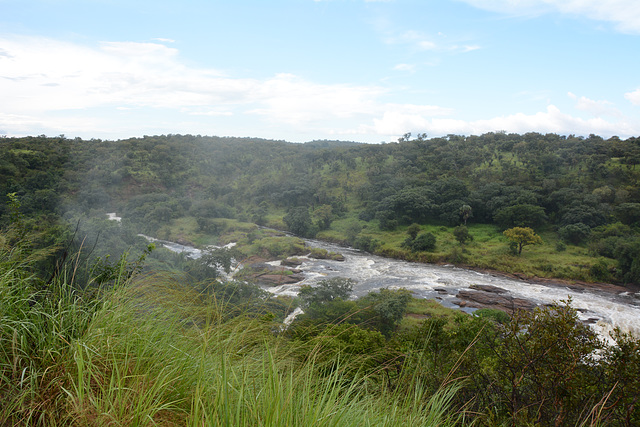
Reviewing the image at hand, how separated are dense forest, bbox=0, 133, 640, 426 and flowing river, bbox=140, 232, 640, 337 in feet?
5.75

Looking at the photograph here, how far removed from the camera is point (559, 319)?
3.89 metres

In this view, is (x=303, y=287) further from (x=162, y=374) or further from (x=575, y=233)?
(x=575, y=233)

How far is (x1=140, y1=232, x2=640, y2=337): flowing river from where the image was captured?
19.5 metres

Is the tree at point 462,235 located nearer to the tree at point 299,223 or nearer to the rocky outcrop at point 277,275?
the rocky outcrop at point 277,275

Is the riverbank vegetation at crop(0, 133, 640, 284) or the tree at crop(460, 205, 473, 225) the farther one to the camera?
the tree at crop(460, 205, 473, 225)

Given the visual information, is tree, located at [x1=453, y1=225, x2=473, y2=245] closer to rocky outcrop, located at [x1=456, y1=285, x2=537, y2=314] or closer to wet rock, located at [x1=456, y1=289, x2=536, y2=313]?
rocky outcrop, located at [x1=456, y1=285, x2=537, y2=314]

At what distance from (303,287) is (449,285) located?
10.6 m

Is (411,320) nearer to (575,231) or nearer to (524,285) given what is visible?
(524,285)

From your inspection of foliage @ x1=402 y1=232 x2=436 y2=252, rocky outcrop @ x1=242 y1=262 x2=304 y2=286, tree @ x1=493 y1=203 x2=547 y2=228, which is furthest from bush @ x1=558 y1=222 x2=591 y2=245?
rocky outcrop @ x1=242 y1=262 x2=304 y2=286

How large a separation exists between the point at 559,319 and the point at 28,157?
156 ft

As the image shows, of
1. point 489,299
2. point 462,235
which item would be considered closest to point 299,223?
point 462,235

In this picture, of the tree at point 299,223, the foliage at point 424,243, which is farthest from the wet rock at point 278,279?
the tree at point 299,223

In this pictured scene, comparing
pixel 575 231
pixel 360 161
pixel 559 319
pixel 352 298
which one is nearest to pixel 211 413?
pixel 559 319

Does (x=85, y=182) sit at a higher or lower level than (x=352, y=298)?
higher
